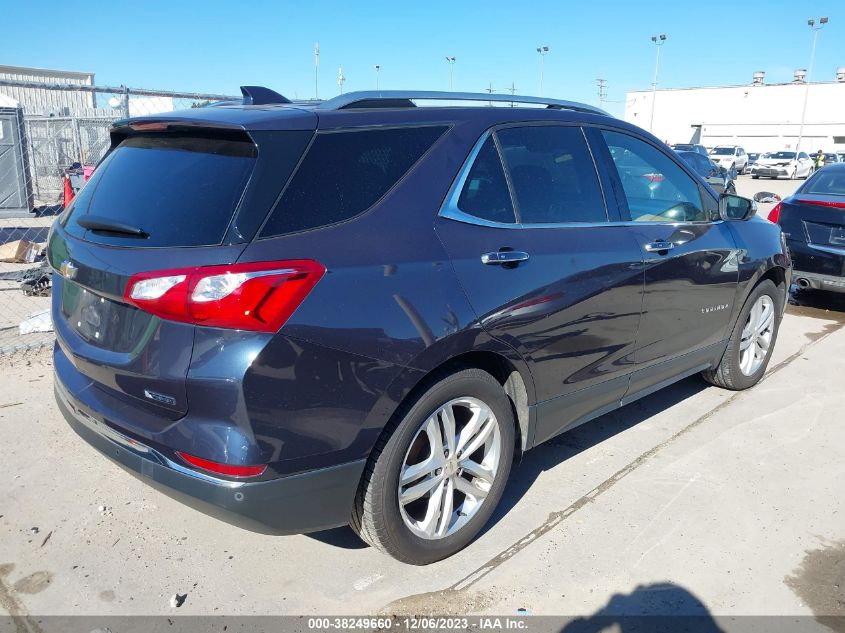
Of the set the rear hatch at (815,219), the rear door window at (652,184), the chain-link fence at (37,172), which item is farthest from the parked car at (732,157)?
the rear door window at (652,184)

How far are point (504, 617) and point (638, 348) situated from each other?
5.63 feet

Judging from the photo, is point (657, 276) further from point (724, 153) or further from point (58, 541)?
point (724, 153)

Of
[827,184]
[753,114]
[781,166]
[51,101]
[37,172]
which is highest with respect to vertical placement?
[753,114]

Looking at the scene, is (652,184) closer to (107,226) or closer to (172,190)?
(172,190)

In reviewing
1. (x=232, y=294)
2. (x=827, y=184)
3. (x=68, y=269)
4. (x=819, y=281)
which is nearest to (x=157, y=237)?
(x=232, y=294)

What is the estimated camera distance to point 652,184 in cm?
408

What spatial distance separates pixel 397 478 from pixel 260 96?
184 centimetres

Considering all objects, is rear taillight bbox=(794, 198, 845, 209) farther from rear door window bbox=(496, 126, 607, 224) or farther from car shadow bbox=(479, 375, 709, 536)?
rear door window bbox=(496, 126, 607, 224)

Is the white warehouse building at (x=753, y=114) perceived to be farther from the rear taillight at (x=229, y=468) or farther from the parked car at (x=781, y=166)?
the rear taillight at (x=229, y=468)

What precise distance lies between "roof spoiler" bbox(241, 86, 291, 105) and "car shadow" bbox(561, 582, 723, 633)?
2535mm

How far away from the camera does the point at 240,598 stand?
8.86 ft

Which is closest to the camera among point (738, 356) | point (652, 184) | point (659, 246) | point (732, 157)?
point (659, 246)

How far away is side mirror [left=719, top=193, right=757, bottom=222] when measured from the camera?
448 cm

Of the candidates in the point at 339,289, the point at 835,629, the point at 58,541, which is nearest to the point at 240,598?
the point at 58,541
